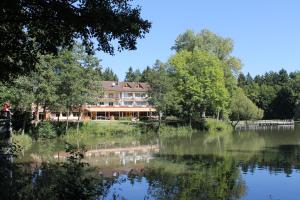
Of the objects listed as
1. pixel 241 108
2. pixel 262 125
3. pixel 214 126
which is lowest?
pixel 262 125

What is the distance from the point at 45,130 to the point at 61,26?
4173 cm

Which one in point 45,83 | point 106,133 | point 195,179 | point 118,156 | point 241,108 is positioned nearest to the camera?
point 195,179

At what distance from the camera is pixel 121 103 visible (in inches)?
3738

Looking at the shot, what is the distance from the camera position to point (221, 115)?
84688 mm

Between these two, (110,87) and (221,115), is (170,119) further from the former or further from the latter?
(110,87)

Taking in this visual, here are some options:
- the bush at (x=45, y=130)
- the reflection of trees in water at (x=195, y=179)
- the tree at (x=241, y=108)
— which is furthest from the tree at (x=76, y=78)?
the tree at (x=241, y=108)

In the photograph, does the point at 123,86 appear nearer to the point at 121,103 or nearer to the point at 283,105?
the point at 121,103

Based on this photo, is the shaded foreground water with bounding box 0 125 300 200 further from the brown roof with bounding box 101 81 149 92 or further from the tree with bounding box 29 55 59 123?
the brown roof with bounding box 101 81 149 92

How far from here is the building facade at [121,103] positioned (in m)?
89.5

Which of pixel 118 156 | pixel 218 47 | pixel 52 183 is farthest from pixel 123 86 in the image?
pixel 52 183

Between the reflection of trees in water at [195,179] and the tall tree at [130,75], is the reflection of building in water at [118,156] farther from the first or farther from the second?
the tall tree at [130,75]

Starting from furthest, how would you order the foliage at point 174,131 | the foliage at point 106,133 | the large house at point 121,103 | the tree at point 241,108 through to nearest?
the large house at point 121,103, the tree at point 241,108, the foliage at point 174,131, the foliage at point 106,133

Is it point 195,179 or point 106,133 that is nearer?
point 195,179

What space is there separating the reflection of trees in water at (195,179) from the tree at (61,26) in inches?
403
